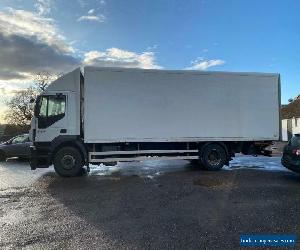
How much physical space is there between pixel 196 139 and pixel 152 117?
6.35 ft

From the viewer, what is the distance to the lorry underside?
46.8ft

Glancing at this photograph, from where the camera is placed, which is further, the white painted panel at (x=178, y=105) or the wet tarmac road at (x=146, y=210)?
the white painted panel at (x=178, y=105)

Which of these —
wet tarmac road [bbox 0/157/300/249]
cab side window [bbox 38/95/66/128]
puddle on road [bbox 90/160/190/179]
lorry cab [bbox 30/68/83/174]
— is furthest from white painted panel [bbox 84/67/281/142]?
wet tarmac road [bbox 0/157/300/249]

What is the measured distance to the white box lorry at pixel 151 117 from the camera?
47.0 feet

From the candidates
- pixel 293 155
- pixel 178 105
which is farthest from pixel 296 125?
pixel 293 155

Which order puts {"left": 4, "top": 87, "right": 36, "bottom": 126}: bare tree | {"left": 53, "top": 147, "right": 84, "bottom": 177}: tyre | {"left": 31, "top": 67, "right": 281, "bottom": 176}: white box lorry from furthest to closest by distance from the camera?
{"left": 4, "top": 87, "right": 36, "bottom": 126}: bare tree, {"left": 31, "top": 67, "right": 281, "bottom": 176}: white box lorry, {"left": 53, "top": 147, "right": 84, "bottom": 177}: tyre

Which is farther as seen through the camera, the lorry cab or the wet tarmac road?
the lorry cab

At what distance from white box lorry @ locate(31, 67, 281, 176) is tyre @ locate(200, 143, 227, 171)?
4 cm

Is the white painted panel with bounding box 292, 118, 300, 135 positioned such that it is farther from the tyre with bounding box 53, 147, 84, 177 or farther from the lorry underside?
the tyre with bounding box 53, 147, 84, 177

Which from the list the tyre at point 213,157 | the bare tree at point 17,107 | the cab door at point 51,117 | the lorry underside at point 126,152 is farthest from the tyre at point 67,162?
the bare tree at point 17,107

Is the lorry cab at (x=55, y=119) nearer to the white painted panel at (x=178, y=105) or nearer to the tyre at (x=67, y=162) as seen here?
the tyre at (x=67, y=162)

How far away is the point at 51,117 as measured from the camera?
1433cm

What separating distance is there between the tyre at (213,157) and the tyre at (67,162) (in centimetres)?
475

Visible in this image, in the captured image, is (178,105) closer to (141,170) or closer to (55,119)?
(141,170)
